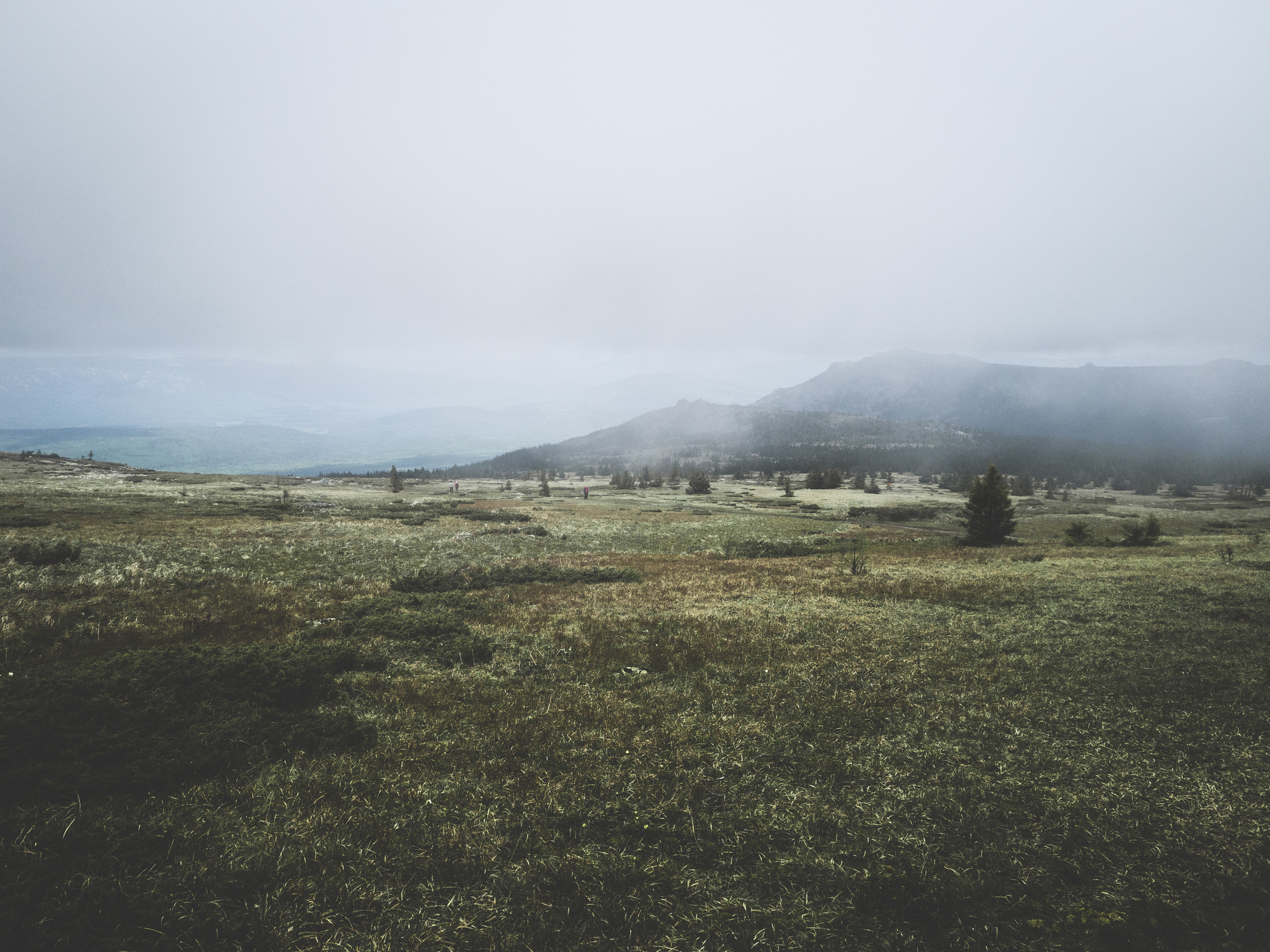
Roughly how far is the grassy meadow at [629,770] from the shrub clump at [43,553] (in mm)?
1360

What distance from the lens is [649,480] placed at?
143 meters

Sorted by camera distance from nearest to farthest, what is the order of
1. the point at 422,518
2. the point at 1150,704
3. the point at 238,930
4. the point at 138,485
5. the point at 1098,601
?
the point at 238,930 → the point at 1150,704 → the point at 1098,601 → the point at 422,518 → the point at 138,485

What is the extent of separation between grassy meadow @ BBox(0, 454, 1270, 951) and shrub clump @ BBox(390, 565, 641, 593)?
9.61 feet

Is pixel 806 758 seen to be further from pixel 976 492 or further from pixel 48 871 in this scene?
pixel 976 492

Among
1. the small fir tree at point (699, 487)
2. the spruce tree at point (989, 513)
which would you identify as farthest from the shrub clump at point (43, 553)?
the small fir tree at point (699, 487)

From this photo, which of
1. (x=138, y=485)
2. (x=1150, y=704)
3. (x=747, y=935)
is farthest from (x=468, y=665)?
(x=138, y=485)

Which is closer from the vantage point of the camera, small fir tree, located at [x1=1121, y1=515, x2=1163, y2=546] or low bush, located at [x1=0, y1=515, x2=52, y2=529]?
low bush, located at [x1=0, y1=515, x2=52, y2=529]

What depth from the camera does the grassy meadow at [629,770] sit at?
550 cm

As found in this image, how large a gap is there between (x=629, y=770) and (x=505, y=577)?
Result: 725 inches

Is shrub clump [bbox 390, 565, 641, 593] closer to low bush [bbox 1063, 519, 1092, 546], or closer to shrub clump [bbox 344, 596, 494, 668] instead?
shrub clump [bbox 344, 596, 494, 668]

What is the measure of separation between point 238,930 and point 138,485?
318 ft

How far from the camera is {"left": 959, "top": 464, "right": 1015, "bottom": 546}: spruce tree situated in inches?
1716

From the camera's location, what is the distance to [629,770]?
8.31 m

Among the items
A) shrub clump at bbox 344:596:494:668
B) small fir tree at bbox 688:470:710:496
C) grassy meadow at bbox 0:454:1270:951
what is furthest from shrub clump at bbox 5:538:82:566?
small fir tree at bbox 688:470:710:496
